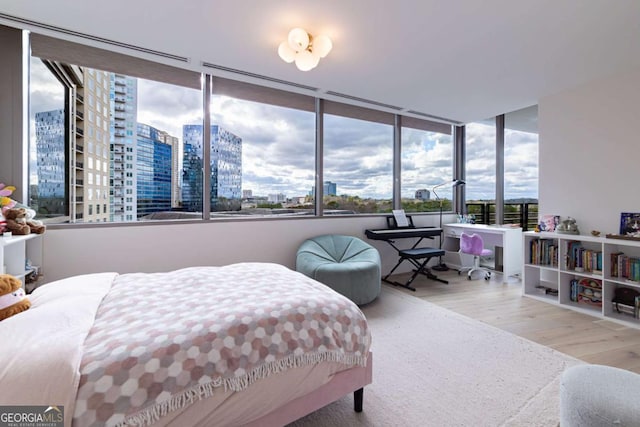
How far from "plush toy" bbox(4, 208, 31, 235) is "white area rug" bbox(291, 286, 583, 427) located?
253 centimetres

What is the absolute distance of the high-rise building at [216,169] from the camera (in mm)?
3465

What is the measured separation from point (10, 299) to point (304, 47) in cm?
251

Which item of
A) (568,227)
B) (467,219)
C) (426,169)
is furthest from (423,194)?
(568,227)

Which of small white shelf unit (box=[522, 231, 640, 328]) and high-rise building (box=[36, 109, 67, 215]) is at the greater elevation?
high-rise building (box=[36, 109, 67, 215])

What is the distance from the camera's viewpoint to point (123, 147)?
3.10m

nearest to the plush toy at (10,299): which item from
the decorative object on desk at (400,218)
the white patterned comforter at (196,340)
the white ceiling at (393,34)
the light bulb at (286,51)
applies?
the white patterned comforter at (196,340)

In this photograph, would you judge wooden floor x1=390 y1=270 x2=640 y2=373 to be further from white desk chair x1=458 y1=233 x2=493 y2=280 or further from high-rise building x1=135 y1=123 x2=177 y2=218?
high-rise building x1=135 y1=123 x2=177 y2=218

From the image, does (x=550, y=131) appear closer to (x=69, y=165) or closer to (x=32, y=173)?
(x=69, y=165)

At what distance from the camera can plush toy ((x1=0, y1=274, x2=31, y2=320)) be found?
132cm

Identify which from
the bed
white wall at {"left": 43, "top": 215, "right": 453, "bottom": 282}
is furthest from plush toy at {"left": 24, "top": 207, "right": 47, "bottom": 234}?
the bed

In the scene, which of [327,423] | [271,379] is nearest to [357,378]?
[327,423]

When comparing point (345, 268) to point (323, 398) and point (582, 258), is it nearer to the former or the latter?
point (323, 398)

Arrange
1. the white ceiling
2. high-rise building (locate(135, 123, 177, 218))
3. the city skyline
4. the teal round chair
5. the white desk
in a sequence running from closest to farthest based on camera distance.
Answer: the white ceiling < the teal round chair < high-rise building (locate(135, 123, 177, 218)) < the city skyline < the white desk

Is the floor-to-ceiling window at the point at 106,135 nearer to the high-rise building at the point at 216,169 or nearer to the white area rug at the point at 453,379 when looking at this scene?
the high-rise building at the point at 216,169
